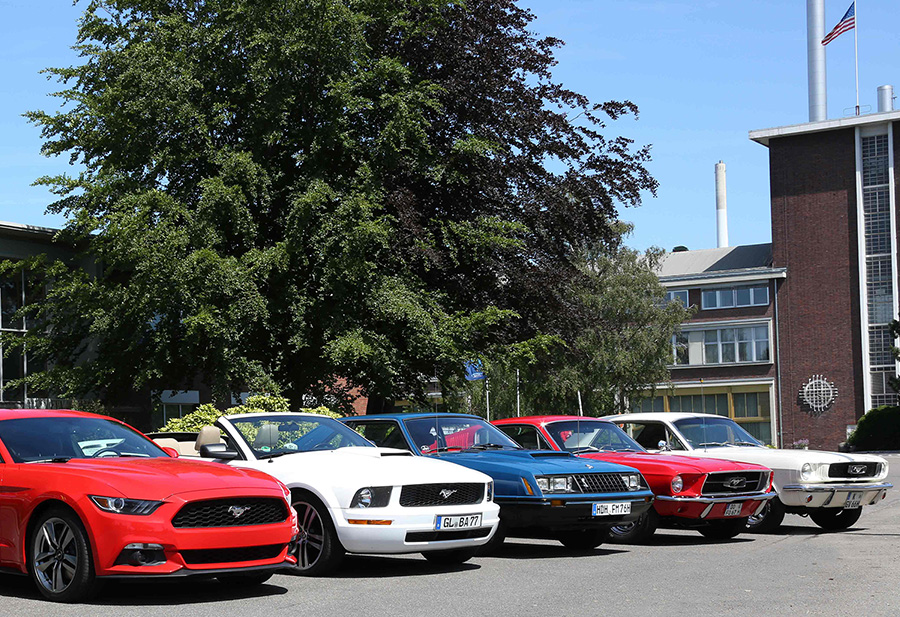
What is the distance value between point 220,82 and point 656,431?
15102mm

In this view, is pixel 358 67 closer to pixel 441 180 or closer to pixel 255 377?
pixel 441 180

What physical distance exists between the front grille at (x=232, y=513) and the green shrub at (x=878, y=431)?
209ft

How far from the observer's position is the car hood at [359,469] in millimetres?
10398

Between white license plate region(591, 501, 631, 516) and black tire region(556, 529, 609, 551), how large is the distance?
72 centimetres

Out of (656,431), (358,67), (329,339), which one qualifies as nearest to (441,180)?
(358,67)

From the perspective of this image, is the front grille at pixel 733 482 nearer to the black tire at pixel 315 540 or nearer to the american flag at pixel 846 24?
the black tire at pixel 315 540

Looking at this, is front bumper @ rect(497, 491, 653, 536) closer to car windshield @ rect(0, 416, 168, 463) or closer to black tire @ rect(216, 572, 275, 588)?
black tire @ rect(216, 572, 275, 588)

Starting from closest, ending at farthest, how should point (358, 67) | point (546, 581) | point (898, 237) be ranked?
1. point (546, 581)
2. point (358, 67)
3. point (898, 237)

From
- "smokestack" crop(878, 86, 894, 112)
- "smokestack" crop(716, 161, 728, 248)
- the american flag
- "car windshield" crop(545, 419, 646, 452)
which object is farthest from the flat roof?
"car windshield" crop(545, 419, 646, 452)

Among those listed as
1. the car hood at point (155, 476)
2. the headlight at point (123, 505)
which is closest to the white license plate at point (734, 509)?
the car hood at point (155, 476)

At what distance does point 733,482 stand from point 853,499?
7.43 ft

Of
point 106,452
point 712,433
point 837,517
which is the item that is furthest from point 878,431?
point 106,452

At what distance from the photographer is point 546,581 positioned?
393 inches

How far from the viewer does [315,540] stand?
34.2 ft
